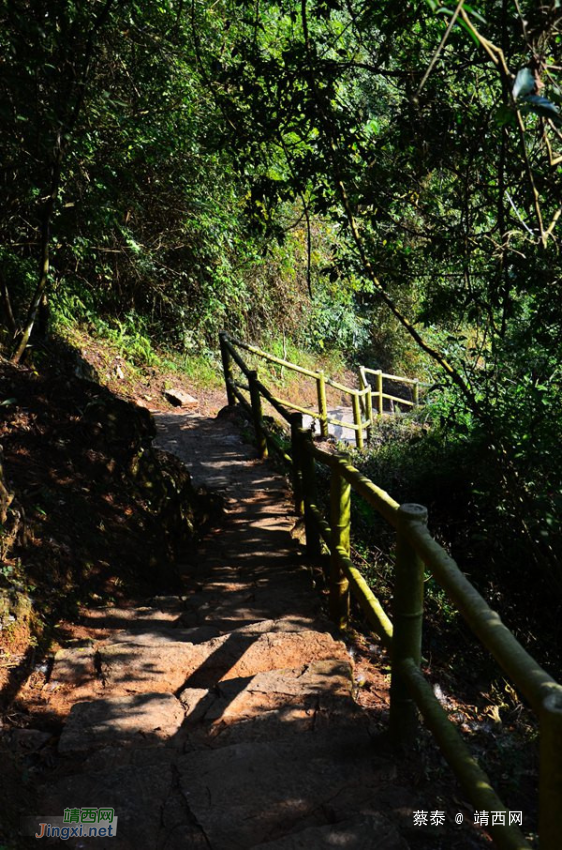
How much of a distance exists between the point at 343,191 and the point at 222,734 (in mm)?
3353

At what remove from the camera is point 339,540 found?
121 inches

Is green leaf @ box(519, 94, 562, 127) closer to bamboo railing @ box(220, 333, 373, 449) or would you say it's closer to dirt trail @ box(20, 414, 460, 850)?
dirt trail @ box(20, 414, 460, 850)

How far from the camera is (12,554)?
3236 mm

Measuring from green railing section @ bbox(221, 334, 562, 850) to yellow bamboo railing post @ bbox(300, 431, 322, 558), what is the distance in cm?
26

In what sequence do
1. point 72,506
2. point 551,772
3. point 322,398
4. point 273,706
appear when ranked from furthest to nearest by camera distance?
point 322,398 → point 72,506 → point 273,706 → point 551,772

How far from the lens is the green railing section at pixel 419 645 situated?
1.20 m

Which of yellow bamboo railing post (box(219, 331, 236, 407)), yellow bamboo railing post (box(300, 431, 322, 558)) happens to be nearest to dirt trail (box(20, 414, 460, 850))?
yellow bamboo railing post (box(300, 431, 322, 558))

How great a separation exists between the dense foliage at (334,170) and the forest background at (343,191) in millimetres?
30

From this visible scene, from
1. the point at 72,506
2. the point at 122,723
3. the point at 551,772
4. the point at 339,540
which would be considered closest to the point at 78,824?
the point at 122,723

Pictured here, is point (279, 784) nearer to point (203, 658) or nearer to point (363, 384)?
point (203, 658)

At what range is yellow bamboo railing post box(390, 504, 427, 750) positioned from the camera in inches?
80.4

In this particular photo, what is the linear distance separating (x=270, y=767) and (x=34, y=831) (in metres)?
0.76

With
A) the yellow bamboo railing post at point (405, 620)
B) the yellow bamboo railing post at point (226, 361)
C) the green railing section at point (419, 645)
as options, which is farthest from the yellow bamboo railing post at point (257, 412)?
the yellow bamboo railing post at point (405, 620)

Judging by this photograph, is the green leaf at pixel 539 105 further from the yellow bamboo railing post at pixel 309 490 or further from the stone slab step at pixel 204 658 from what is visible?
the yellow bamboo railing post at pixel 309 490
